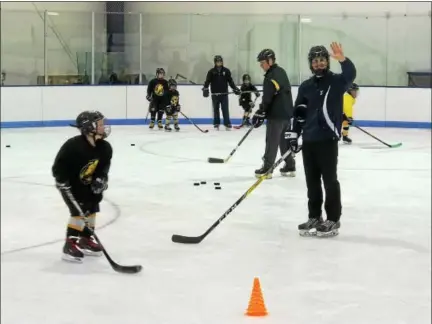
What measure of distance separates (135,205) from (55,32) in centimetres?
570

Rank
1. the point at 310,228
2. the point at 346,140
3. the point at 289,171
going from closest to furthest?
the point at 310,228 → the point at 289,171 → the point at 346,140

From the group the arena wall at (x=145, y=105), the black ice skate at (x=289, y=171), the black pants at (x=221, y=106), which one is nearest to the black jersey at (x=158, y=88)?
the black pants at (x=221, y=106)

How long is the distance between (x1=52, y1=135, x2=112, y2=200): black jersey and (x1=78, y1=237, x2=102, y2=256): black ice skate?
0.21 metres

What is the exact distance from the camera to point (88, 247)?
306cm

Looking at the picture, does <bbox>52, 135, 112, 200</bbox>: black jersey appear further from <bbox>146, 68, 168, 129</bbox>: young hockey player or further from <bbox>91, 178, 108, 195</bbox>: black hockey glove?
<bbox>146, 68, 168, 129</bbox>: young hockey player

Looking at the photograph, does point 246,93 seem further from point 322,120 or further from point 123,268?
point 123,268

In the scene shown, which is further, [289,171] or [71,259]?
[289,171]

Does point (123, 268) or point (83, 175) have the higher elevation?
point (83, 175)

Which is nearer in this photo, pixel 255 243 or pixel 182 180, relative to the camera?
pixel 255 243

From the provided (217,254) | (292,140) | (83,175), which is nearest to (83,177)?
(83,175)

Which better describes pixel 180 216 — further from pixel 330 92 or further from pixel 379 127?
pixel 379 127

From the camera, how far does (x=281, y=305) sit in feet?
8.02

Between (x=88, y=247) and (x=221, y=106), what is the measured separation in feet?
21.8

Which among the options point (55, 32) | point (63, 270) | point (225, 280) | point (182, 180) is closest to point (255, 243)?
point (225, 280)
